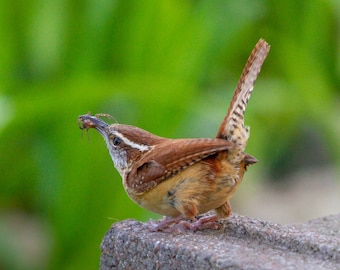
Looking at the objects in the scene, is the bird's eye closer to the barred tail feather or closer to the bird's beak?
the bird's beak

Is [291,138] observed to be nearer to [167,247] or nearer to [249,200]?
[249,200]

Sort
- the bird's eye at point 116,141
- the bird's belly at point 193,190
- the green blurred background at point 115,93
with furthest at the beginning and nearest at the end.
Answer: the green blurred background at point 115,93, the bird's eye at point 116,141, the bird's belly at point 193,190

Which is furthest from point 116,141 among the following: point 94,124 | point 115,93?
point 115,93

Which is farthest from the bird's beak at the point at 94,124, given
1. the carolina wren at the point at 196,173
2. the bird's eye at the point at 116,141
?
the carolina wren at the point at 196,173

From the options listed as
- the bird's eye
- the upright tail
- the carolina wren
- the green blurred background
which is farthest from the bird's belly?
the green blurred background

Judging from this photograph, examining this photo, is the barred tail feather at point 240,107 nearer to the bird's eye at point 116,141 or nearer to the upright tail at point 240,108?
the upright tail at point 240,108

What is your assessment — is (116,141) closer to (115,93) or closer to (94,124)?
(94,124)
